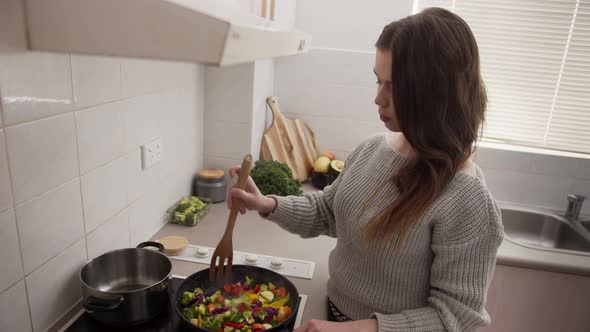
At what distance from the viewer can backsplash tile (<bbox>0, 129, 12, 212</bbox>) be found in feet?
2.60

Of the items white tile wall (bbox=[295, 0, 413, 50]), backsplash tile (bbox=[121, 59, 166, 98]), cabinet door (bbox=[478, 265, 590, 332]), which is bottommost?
cabinet door (bbox=[478, 265, 590, 332])

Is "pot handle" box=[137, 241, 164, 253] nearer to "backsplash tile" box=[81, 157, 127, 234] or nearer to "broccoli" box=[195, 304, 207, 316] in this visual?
"backsplash tile" box=[81, 157, 127, 234]

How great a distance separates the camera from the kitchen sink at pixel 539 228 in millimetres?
1832

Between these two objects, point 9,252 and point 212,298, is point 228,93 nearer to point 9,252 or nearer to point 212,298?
point 212,298

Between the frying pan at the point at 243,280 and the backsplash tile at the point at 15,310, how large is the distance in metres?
0.29

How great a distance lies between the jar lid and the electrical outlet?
296 mm

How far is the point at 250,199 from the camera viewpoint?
43.3 inches

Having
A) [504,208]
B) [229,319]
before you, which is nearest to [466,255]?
[229,319]

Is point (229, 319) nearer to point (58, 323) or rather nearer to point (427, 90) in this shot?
point (58, 323)

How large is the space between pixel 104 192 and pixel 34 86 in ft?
1.15

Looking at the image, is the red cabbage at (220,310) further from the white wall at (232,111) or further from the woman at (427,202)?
the white wall at (232,111)

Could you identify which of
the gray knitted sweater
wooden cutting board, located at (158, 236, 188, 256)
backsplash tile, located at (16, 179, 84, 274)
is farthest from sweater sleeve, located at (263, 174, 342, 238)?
backsplash tile, located at (16, 179, 84, 274)

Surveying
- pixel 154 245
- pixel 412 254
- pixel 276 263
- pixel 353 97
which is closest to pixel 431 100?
pixel 412 254

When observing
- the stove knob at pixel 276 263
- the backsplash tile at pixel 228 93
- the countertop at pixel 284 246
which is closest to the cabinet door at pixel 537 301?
the countertop at pixel 284 246
